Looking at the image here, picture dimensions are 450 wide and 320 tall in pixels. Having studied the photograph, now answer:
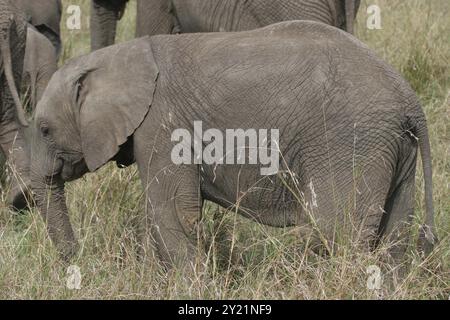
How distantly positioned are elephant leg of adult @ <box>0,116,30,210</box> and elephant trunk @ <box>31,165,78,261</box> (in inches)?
20.5

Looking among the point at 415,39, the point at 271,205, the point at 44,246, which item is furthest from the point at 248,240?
the point at 415,39

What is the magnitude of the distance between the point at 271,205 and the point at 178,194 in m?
0.33

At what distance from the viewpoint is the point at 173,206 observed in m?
5.08

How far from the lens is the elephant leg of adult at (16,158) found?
6027 mm

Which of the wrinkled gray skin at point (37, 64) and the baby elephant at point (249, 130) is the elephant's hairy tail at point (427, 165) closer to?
the baby elephant at point (249, 130)

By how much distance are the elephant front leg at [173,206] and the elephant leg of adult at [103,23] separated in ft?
7.99

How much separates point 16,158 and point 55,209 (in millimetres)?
862

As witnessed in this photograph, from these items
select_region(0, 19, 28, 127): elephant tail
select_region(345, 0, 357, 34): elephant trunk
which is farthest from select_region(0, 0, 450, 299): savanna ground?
select_region(345, 0, 357, 34): elephant trunk

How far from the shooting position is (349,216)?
484 cm

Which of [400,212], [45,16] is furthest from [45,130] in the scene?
[45,16]

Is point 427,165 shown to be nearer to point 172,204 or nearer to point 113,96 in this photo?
point 172,204

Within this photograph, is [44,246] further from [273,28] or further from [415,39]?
[415,39]

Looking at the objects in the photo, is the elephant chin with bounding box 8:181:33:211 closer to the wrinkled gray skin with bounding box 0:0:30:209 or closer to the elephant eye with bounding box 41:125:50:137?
the wrinkled gray skin with bounding box 0:0:30:209
